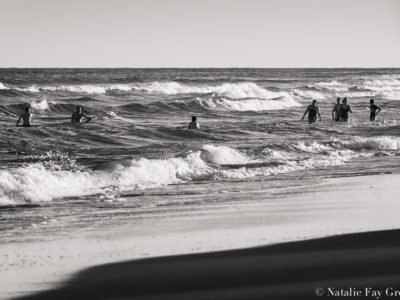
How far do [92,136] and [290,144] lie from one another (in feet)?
19.5

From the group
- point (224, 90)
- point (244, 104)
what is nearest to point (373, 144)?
point (244, 104)

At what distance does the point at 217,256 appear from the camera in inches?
281

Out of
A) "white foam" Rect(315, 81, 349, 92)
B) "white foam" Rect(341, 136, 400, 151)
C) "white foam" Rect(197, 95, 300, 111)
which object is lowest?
"white foam" Rect(315, 81, 349, 92)

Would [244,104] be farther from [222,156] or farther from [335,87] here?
[335,87]

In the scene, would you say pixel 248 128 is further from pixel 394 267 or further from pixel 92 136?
pixel 394 267

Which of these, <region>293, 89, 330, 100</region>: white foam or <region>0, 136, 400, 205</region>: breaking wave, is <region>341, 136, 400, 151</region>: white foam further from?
<region>293, 89, 330, 100</region>: white foam

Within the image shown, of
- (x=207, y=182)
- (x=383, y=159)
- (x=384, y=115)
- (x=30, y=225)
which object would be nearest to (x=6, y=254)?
(x=30, y=225)

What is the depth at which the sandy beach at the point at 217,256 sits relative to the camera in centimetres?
609

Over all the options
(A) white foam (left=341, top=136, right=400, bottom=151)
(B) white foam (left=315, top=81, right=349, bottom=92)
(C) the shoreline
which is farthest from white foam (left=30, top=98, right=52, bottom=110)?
(B) white foam (left=315, top=81, right=349, bottom=92)

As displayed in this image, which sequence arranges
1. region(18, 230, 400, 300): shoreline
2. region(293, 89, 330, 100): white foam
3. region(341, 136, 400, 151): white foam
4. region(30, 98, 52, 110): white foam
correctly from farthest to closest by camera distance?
region(293, 89, 330, 100): white foam, region(30, 98, 52, 110): white foam, region(341, 136, 400, 151): white foam, region(18, 230, 400, 300): shoreline

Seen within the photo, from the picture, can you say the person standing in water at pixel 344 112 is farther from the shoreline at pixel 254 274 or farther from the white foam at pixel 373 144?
the shoreline at pixel 254 274

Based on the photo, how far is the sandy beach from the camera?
240 inches

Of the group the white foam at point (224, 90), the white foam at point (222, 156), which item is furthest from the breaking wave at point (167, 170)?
the white foam at point (224, 90)

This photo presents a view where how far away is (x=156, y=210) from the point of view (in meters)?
9.93
